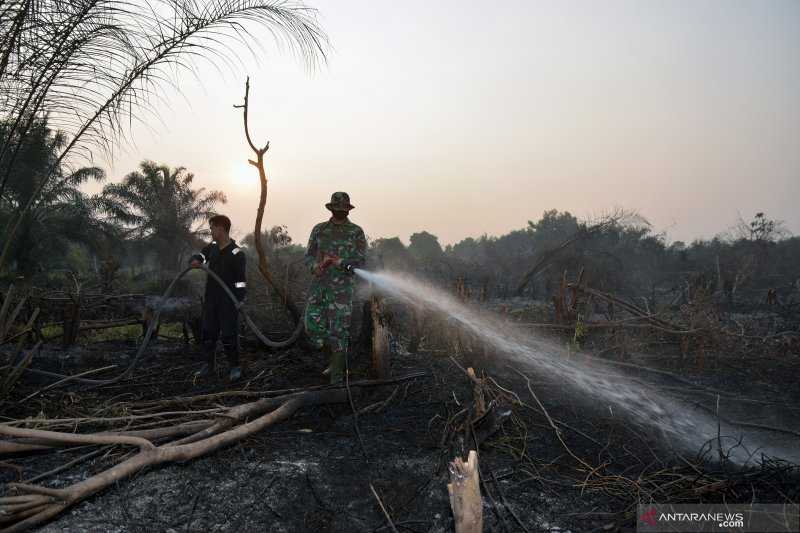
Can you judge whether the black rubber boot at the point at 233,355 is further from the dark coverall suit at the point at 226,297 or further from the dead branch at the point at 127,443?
the dead branch at the point at 127,443

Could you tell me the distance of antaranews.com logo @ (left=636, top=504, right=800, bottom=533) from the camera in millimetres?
2299

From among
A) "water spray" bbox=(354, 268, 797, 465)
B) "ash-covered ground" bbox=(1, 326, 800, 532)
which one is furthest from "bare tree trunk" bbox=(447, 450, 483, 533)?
"water spray" bbox=(354, 268, 797, 465)

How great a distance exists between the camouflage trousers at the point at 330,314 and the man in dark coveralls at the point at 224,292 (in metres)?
0.86

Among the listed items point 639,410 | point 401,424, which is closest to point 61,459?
point 401,424

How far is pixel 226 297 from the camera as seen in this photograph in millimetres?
5246

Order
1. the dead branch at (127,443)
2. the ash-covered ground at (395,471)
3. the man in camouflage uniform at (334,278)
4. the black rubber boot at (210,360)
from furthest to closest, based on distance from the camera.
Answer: the black rubber boot at (210,360)
the man in camouflage uniform at (334,278)
the ash-covered ground at (395,471)
the dead branch at (127,443)

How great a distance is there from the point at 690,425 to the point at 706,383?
215 cm

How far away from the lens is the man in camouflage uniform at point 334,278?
4961 millimetres

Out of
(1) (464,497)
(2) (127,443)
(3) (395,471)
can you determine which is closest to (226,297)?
(2) (127,443)

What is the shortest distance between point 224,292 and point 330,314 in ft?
4.42

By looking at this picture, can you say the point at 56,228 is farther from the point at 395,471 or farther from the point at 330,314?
the point at 395,471

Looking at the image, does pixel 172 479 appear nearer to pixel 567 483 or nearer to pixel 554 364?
pixel 567 483

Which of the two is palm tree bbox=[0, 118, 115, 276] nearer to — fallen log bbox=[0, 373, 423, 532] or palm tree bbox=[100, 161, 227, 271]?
palm tree bbox=[100, 161, 227, 271]

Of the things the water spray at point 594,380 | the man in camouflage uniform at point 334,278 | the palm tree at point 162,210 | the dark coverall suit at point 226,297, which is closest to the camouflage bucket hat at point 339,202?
the man in camouflage uniform at point 334,278
